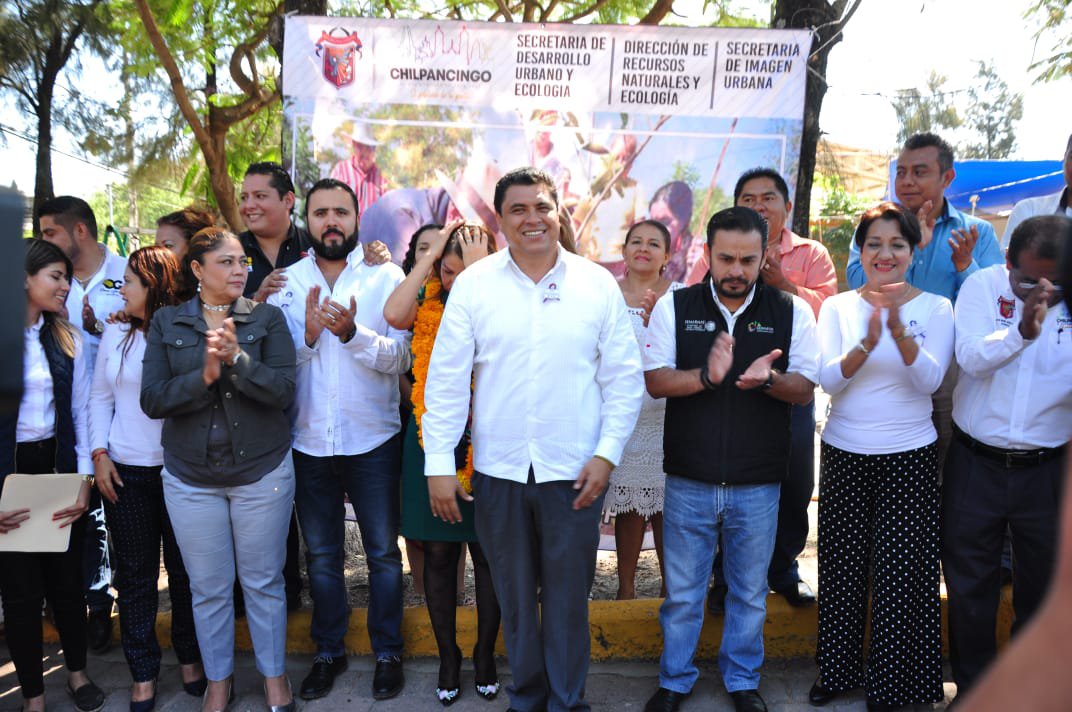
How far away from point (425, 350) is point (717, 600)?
74.4 inches

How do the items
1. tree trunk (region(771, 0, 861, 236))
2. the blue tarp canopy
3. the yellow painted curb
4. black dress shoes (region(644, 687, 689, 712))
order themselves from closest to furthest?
black dress shoes (region(644, 687, 689, 712)), the yellow painted curb, tree trunk (region(771, 0, 861, 236)), the blue tarp canopy

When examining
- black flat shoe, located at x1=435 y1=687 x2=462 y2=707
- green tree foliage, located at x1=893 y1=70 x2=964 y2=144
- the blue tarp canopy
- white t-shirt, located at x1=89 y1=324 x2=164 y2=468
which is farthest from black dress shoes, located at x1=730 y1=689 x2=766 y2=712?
the blue tarp canopy

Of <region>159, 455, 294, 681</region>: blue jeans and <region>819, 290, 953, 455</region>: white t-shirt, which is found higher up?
<region>819, 290, 953, 455</region>: white t-shirt

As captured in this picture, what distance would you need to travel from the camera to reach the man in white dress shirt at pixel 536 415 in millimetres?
3152

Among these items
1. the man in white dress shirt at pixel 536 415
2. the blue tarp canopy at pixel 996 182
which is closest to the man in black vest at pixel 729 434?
the man in white dress shirt at pixel 536 415

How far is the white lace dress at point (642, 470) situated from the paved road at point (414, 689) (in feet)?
2.50

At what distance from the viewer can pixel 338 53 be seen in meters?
4.86

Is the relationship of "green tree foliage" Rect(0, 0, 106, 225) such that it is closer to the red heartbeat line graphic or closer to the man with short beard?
the red heartbeat line graphic

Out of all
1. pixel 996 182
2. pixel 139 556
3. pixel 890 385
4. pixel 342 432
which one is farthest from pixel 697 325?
pixel 996 182

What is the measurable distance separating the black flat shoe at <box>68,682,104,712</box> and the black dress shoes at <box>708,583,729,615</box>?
9.17 ft

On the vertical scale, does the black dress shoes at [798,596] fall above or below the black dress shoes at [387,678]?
above

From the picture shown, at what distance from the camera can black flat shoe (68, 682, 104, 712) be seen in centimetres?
361

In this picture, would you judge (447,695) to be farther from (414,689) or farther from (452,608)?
(452,608)

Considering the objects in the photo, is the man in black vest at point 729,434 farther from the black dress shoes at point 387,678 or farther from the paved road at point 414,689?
the black dress shoes at point 387,678
